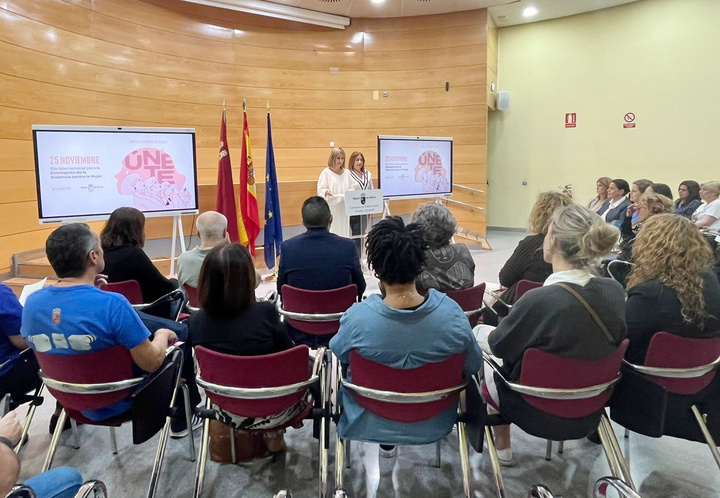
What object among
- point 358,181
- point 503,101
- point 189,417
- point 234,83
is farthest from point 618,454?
point 503,101

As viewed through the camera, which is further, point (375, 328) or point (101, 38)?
point (101, 38)

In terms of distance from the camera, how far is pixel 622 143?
8164 millimetres

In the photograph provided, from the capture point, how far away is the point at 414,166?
22.4 feet

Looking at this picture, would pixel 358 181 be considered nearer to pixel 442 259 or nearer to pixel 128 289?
pixel 442 259

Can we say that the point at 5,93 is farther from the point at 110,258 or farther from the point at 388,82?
the point at 388,82

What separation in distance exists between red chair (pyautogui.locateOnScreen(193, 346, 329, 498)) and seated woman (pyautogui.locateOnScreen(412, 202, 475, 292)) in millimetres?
970

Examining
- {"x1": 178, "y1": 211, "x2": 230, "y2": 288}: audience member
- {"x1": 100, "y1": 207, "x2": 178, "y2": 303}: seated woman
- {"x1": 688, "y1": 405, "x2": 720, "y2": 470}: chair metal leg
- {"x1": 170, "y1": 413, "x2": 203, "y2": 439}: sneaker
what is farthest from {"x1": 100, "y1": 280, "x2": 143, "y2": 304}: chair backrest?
{"x1": 688, "y1": 405, "x2": 720, "y2": 470}: chair metal leg

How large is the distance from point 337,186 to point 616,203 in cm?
341

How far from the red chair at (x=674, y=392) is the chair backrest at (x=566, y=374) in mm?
178

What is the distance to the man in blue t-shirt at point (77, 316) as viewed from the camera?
1.68m

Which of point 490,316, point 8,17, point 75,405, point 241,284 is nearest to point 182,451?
point 75,405

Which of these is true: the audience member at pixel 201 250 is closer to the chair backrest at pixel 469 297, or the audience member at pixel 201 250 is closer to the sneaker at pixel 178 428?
the sneaker at pixel 178 428

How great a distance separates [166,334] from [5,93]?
15.2 feet

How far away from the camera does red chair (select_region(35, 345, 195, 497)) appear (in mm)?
1712
